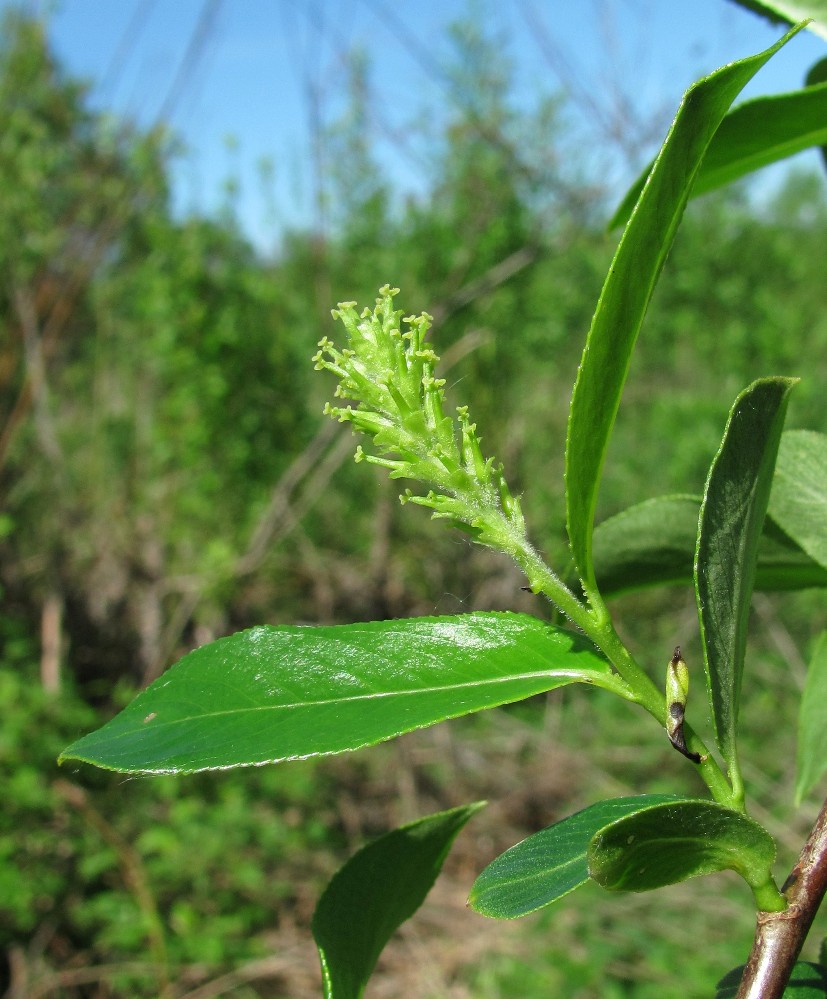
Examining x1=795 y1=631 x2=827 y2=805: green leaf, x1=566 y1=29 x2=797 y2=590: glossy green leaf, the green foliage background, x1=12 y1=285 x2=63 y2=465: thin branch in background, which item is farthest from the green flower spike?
x1=12 y1=285 x2=63 y2=465: thin branch in background

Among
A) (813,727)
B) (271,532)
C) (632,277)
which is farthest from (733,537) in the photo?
(271,532)

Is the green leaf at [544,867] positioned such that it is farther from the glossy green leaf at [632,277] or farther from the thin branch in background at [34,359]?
the thin branch in background at [34,359]

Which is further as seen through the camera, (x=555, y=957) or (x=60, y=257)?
(x=60, y=257)

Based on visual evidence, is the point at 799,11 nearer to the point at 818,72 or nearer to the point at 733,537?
the point at 818,72

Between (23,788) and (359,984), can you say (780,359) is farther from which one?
(359,984)

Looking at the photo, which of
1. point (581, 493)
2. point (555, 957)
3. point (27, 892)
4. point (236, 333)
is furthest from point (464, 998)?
point (581, 493)

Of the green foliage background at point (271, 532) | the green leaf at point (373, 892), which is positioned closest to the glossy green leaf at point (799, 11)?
the green leaf at point (373, 892)

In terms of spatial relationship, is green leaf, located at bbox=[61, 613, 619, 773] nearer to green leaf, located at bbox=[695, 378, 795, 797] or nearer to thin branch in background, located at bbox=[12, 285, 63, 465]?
green leaf, located at bbox=[695, 378, 795, 797]
